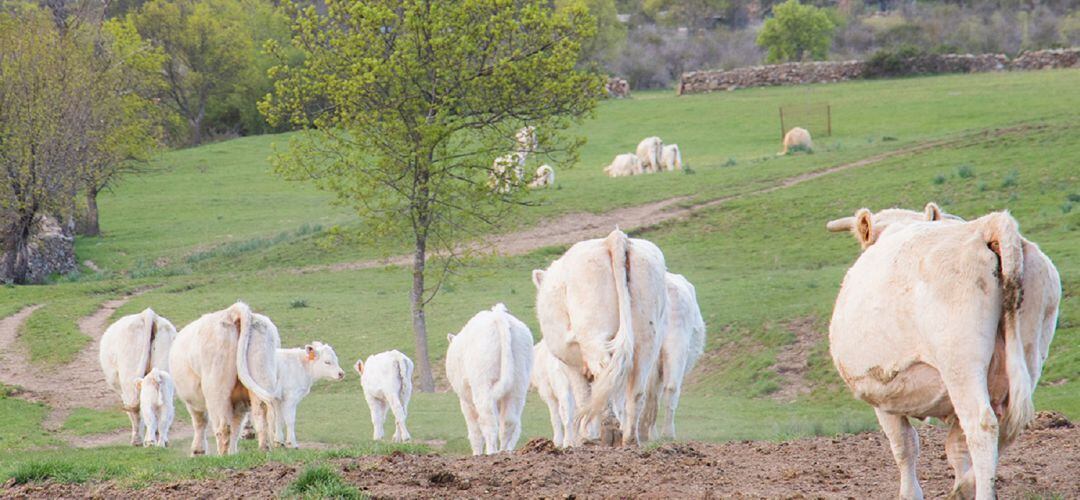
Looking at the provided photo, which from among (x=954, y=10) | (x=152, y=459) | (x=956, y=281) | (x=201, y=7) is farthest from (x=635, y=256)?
(x=954, y=10)

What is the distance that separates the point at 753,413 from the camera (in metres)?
17.7

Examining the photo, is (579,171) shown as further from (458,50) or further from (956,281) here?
(956,281)

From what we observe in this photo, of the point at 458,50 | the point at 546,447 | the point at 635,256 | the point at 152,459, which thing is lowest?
the point at 152,459

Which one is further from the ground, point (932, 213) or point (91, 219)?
point (932, 213)

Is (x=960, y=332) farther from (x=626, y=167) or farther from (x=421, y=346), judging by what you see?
(x=626, y=167)

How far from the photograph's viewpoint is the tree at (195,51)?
70.8 meters

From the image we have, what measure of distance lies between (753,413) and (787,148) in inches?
1181

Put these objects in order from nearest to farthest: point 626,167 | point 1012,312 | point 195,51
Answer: point 1012,312 → point 626,167 → point 195,51

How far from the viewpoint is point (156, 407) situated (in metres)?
17.5

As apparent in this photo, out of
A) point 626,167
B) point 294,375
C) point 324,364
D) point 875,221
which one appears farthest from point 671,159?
point 875,221

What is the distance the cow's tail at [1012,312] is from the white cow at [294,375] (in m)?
10.3

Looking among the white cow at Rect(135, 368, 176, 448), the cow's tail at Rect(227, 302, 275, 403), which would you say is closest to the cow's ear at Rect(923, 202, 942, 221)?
the cow's tail at Rect(227, 302, 275, 403)

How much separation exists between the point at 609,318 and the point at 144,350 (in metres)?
10.6

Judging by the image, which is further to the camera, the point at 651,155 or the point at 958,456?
the point at 651,155
